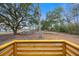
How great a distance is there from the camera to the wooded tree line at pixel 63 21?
284cm

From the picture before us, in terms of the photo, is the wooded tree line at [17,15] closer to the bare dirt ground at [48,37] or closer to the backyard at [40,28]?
the backyard at [40,28]

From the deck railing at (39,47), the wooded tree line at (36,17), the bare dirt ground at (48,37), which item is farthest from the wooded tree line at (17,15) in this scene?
the deck railing at (39,47)

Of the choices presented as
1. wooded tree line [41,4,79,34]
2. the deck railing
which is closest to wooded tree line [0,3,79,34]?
wooded tree line [41,4,79,34]

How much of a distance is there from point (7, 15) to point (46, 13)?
24.9 inches

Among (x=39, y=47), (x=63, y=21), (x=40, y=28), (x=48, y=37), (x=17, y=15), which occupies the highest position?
(x=17, y=15)

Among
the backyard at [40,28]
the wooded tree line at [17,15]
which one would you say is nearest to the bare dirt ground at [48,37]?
the backyard at [40,28]

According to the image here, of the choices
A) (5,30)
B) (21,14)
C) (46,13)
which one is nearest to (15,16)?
(21,14)

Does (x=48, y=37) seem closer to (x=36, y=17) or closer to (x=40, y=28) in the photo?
(x=40, y=28)

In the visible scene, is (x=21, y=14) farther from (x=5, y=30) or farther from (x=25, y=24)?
(x=5, y=30)

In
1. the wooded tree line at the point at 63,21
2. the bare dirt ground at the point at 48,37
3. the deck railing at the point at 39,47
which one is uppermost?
the wooded tree line at the point at 63,21

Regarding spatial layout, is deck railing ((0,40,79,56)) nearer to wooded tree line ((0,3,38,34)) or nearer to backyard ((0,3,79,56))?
backyard ((0,3,79,56))

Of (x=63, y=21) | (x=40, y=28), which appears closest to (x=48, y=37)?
(x=40, y=28)

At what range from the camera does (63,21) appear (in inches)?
112

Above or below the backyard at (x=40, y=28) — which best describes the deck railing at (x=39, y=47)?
below
